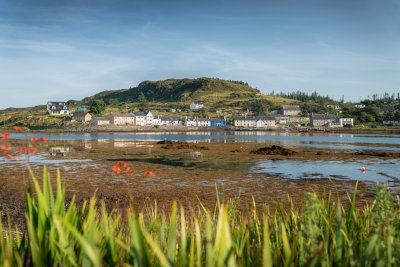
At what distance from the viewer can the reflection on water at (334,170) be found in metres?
26.7

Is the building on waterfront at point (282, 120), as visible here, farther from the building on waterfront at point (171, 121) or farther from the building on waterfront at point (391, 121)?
the building on waterfront at point (171, 121)

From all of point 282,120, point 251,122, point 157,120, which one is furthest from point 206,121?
point 282,120

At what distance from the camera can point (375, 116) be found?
18388 cm

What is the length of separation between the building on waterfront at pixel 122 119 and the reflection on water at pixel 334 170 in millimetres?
148972

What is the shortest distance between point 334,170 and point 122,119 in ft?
520

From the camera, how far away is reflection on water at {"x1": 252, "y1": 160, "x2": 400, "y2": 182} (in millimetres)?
26719

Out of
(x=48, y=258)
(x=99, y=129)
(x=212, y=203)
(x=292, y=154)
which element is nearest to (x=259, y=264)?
(x=48, y=258)

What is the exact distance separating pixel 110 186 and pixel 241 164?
599 inches

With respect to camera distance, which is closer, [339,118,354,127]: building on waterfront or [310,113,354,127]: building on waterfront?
[339,118,354,127]: building on waterfront

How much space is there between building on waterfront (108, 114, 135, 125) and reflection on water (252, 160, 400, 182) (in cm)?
14897

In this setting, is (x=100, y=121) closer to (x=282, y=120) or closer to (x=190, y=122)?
(x=190, y=122)

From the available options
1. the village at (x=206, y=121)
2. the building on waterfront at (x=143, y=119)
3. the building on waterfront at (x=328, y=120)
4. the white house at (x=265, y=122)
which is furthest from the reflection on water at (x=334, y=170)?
the building on waterfront at (x=143, y=119)

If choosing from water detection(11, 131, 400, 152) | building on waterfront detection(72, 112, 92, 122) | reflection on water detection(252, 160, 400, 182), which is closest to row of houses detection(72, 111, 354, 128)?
building on waterfront detection(72, 112, 92, 122)

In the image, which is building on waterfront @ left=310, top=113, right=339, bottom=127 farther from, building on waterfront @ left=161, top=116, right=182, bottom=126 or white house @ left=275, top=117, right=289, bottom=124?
building on waterfront @ left=161, top=116, right=182, bottom=126
